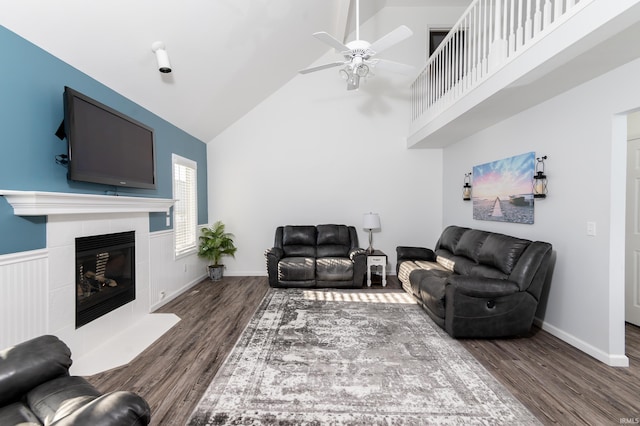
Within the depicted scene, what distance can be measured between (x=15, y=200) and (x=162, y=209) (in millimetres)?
1775

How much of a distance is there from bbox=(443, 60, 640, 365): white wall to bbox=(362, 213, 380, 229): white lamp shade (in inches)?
84.8

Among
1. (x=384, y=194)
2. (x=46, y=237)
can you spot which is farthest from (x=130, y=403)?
(x=384, y=194)

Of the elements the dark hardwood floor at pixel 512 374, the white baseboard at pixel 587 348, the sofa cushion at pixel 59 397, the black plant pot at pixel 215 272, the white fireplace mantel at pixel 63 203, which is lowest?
the dark hardwood floor at pixel 512 374

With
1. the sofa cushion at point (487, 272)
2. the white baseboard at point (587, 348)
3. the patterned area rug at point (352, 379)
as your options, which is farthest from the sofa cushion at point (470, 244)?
the patterned area rug at point (352, 379)

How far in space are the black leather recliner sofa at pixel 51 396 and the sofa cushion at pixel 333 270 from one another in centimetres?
347

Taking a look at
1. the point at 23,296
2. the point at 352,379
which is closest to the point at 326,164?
the point at 352,379

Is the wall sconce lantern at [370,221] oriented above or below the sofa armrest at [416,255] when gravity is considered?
above

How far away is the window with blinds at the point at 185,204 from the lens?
4527 mm

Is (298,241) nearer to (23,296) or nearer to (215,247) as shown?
(215,247)

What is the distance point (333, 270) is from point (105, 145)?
A: 3320 millimetres

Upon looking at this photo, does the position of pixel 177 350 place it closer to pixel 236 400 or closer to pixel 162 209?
pixel 236 400

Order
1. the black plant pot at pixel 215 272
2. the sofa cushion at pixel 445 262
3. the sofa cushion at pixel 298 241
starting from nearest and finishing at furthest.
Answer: the sofa cushion at pixel 445 262 → the sofa cushion at pixel 298 241 → the black plant pot at pixel 215 272

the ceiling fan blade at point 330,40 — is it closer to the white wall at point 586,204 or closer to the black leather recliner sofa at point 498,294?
the white wall at point 586,204

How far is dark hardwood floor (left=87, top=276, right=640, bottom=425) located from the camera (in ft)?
6.29
